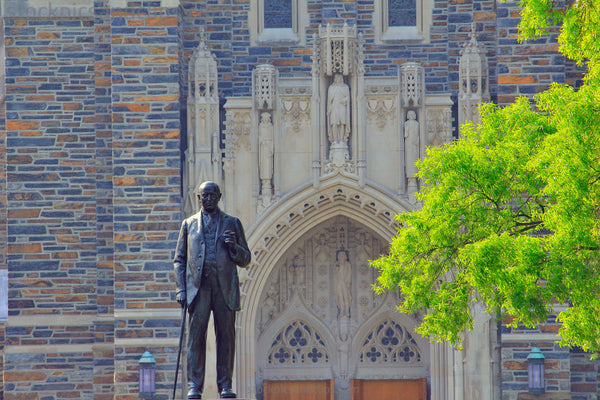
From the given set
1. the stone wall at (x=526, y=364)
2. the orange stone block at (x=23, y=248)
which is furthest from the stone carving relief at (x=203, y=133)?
the stone wall at (x=526, y=364)

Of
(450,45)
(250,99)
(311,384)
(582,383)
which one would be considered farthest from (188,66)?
(582,383)

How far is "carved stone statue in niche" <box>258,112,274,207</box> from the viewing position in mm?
19609

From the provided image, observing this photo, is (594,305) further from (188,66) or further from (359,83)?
(188,66)

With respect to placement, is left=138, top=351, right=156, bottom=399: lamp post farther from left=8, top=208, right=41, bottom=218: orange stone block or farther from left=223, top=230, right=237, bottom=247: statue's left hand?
left=223, top=230, right=237, bottom=247: statue's left hand

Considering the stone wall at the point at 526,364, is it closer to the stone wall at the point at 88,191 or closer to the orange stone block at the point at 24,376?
the stone wall at the point at 88,191

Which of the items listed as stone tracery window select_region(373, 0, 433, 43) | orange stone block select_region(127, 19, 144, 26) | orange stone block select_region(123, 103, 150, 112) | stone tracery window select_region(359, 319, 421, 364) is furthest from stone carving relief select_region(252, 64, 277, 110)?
stone tracery window select_region(359, 319, 421, 364)

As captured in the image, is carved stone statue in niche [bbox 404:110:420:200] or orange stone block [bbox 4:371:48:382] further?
orange stone block [bbox 4:371:48:382]

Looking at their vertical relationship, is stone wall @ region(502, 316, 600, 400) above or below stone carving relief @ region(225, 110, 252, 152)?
below

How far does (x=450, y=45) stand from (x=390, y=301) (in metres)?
4.11

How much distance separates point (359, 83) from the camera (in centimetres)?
1969

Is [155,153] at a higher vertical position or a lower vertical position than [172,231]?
higher

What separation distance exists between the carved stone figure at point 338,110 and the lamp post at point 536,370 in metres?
4.22

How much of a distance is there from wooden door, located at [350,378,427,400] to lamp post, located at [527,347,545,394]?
2.12 meters

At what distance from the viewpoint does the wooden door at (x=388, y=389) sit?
20.4 metres
